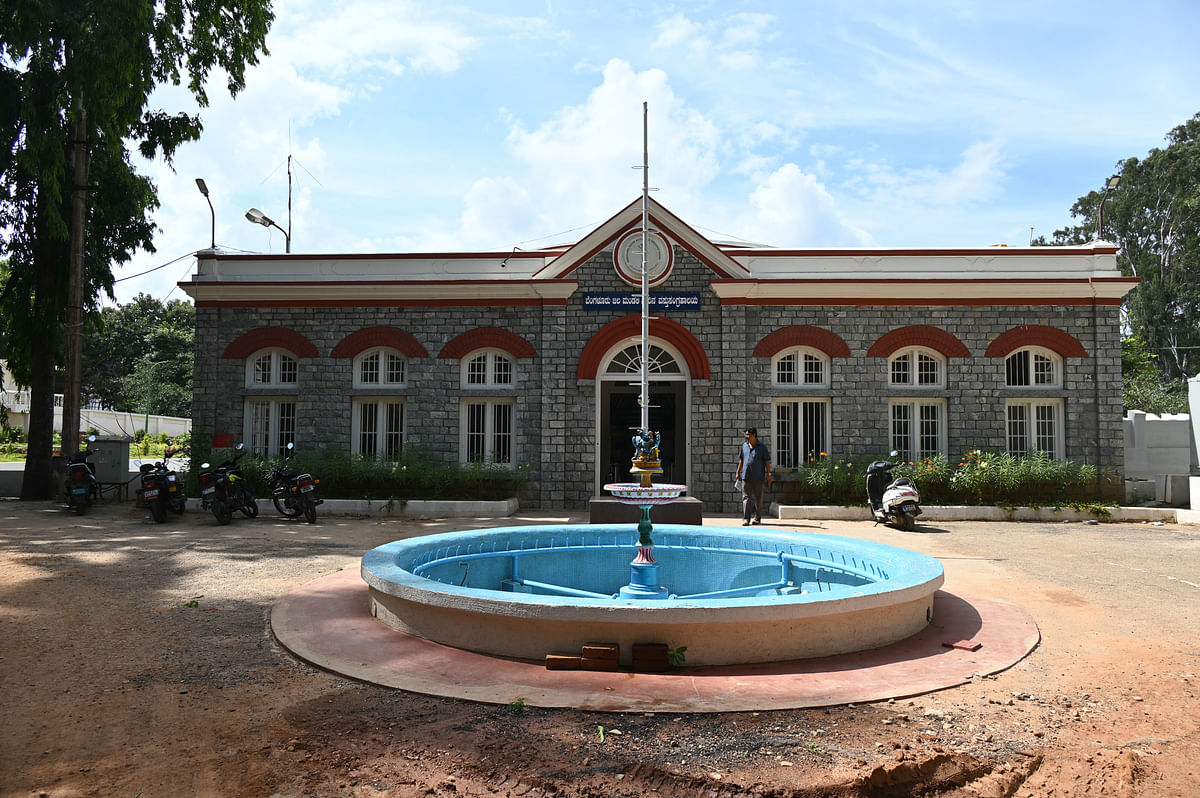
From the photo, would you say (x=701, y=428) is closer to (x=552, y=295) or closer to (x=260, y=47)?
(x=552, y=295)

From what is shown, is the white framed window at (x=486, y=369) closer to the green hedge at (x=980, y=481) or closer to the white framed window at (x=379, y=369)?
the white framed window at (x=379, y=369)

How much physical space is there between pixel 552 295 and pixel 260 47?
8649mm

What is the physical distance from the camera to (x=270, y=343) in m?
16.5

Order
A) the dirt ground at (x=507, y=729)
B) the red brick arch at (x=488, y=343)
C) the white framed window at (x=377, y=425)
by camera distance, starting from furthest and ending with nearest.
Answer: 1. the white framed window at (x=377, y=425)
2. the red brick arch at (x=488, y=343)
3. the dirt ground at (x=507, y=729)

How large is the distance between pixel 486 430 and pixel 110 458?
26.1 ft

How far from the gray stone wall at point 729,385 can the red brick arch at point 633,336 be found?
0.15 metres

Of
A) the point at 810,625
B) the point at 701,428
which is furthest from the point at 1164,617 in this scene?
the point at 701,428

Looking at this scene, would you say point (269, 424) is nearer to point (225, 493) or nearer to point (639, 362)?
point (225, 493)

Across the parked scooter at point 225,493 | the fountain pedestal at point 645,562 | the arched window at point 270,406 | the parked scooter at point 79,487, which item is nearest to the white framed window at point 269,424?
the arched window at point 270,406

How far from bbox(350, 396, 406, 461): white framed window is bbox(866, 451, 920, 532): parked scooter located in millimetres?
9355

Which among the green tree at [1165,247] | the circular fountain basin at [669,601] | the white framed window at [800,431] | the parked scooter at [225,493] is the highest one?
the green tree at [1165,247]

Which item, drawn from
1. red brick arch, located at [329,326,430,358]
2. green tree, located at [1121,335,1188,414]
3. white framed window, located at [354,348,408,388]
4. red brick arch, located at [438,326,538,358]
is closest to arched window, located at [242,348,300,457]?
red brick arch, located at [329,326,430,358]

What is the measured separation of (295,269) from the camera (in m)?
16.7

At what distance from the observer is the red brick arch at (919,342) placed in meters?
15.4
